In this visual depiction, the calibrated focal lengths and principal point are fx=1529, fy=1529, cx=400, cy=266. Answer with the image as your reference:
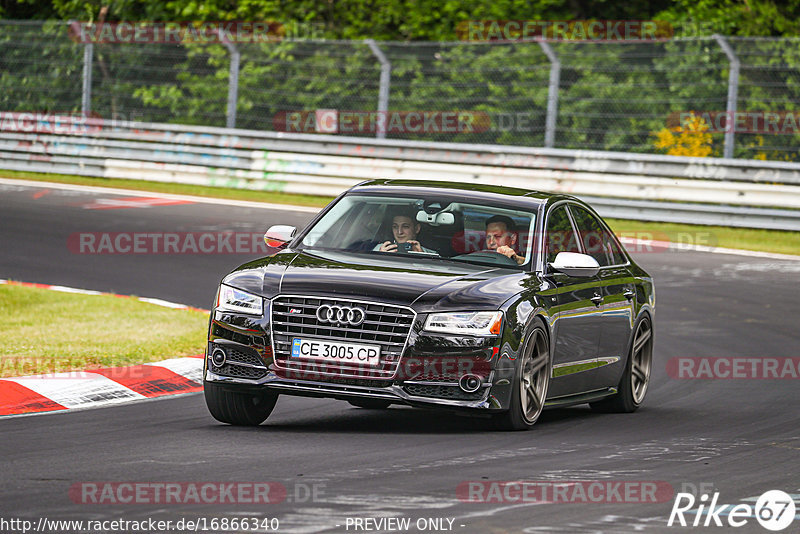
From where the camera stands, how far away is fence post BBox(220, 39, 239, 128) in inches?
1035

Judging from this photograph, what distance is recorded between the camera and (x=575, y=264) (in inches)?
355

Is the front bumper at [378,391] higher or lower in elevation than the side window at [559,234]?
lower

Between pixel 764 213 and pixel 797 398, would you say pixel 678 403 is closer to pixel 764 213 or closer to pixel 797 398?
pixel 797 398

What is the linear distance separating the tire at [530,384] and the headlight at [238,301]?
1.46 metres

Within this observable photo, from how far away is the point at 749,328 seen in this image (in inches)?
570

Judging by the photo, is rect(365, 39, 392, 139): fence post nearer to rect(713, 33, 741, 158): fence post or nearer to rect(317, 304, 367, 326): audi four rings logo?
rect(713, 33, 741, 158): fence post

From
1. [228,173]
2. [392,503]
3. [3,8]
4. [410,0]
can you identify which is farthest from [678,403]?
[3,8]

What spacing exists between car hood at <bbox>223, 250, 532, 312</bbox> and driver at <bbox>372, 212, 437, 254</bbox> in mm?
324

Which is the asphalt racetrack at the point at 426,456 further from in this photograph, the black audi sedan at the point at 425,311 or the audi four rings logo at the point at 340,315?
the audi four rings logo at the point at 340,315

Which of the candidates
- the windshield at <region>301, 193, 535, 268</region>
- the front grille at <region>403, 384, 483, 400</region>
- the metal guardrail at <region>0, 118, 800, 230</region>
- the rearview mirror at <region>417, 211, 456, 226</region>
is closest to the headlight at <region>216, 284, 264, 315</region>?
the front grille at <region>403, 384, 483, 400</region>

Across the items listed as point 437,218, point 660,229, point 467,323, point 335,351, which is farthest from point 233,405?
point 660,229

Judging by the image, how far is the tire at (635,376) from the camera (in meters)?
10.4

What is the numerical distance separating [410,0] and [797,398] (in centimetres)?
2212

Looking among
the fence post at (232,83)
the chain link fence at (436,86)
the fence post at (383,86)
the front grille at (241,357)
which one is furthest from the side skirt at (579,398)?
the fence post at (232,83)
